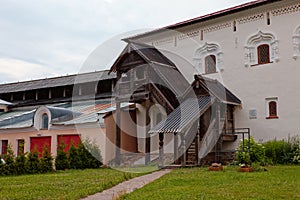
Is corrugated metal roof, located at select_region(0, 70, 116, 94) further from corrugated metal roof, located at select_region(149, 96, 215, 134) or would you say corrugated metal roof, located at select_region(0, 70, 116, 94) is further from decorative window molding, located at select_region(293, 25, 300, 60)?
decorative window molding, located at select_region(293, 25, 300, 60)

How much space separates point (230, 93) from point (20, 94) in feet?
63.5

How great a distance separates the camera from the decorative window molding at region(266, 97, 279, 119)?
16566 millimetres

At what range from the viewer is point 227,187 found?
8.77m

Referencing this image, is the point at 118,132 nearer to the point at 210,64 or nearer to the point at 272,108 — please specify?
the point at 210,64

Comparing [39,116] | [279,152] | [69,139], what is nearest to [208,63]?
[279,152]

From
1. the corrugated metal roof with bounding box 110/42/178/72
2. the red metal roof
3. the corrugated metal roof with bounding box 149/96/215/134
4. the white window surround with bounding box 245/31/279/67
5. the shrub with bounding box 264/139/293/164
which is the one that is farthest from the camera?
the corrugated metal roof with bounding box 110/42/178/72

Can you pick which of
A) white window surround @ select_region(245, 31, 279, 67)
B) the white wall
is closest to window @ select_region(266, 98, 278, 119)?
the white wall

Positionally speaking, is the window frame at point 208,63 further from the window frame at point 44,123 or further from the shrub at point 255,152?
the window frame at point 44,123

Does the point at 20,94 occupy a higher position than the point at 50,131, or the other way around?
the point at 20,94

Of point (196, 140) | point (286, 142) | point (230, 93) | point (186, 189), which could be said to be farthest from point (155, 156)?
point (186, 189)

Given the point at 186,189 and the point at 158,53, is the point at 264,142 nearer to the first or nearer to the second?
the point at 158,53

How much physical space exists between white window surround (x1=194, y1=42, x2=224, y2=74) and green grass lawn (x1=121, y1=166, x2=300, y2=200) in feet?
27.7

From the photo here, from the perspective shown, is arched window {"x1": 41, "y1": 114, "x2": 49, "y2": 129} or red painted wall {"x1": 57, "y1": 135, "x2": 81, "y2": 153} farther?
arched window {"x1": 41, "y1": 114, "x2": 49, "y2": 129}

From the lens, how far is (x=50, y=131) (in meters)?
20.6
